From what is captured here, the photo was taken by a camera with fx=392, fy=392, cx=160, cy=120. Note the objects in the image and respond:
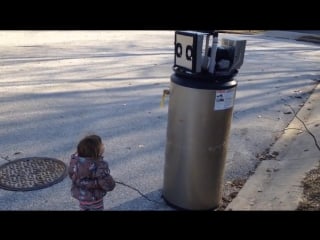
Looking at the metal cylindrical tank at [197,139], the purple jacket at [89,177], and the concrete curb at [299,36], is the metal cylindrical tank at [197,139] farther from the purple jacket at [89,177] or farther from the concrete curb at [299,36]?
the concrete curb at [299,36]

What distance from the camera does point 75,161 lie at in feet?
9.77

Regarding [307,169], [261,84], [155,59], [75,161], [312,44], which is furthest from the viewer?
[312,44]

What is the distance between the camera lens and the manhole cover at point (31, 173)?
419 centimetres

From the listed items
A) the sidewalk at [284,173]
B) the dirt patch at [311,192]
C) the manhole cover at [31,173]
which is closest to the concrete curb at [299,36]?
the sidewalk at [284,173]

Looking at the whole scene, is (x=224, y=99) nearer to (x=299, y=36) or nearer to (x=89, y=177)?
(x=89, y=177)

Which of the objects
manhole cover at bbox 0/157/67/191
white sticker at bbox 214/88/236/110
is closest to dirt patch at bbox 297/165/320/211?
white sticker at bbox 214/88/236/110

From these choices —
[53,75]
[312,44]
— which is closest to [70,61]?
[53,75]

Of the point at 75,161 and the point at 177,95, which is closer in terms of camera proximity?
the point at 75,161

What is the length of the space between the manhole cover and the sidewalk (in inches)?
77.3

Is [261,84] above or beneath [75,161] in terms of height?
beneath

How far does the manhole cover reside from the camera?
13.8ft

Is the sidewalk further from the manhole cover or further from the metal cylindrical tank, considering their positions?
the manhole cover

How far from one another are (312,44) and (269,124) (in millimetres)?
11599

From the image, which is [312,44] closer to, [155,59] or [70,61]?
[155,59]
